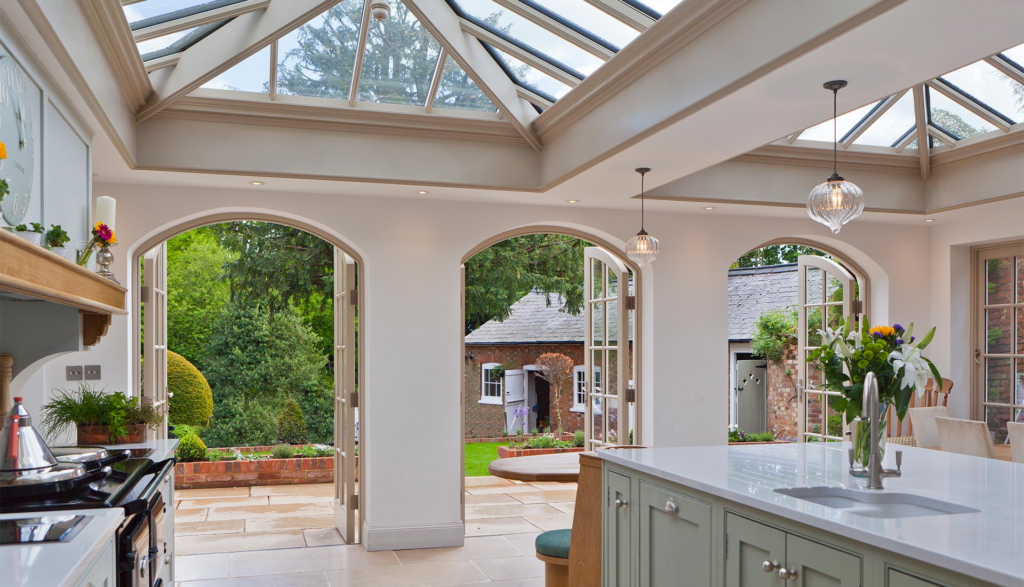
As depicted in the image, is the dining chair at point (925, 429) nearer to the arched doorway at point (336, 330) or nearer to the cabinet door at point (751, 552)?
the cabinet door at point (751, 552)

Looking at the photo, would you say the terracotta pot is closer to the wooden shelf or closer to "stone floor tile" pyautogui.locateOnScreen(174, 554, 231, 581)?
the wooden shelf

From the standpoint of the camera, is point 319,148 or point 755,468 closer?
point 755,468

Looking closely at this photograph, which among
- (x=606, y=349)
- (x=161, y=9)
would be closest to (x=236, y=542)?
(x=606, y=349)

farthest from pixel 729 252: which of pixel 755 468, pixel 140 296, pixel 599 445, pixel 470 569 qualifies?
pixel 140 296

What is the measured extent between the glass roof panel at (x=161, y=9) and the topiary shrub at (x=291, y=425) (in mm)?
8455

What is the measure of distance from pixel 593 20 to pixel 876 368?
227 centimetres

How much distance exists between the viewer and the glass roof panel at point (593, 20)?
411 cm

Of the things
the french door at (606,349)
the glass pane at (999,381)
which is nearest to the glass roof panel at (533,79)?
the french door at (606,349)

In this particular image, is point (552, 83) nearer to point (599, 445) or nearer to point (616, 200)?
point (616, 200)

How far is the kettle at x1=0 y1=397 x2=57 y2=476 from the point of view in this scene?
2.69 meters

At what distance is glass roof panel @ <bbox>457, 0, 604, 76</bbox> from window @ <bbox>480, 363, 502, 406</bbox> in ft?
36.3

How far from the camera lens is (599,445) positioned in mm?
7164

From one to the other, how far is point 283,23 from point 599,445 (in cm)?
445

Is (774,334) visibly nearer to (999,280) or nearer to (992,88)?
(999,280)
